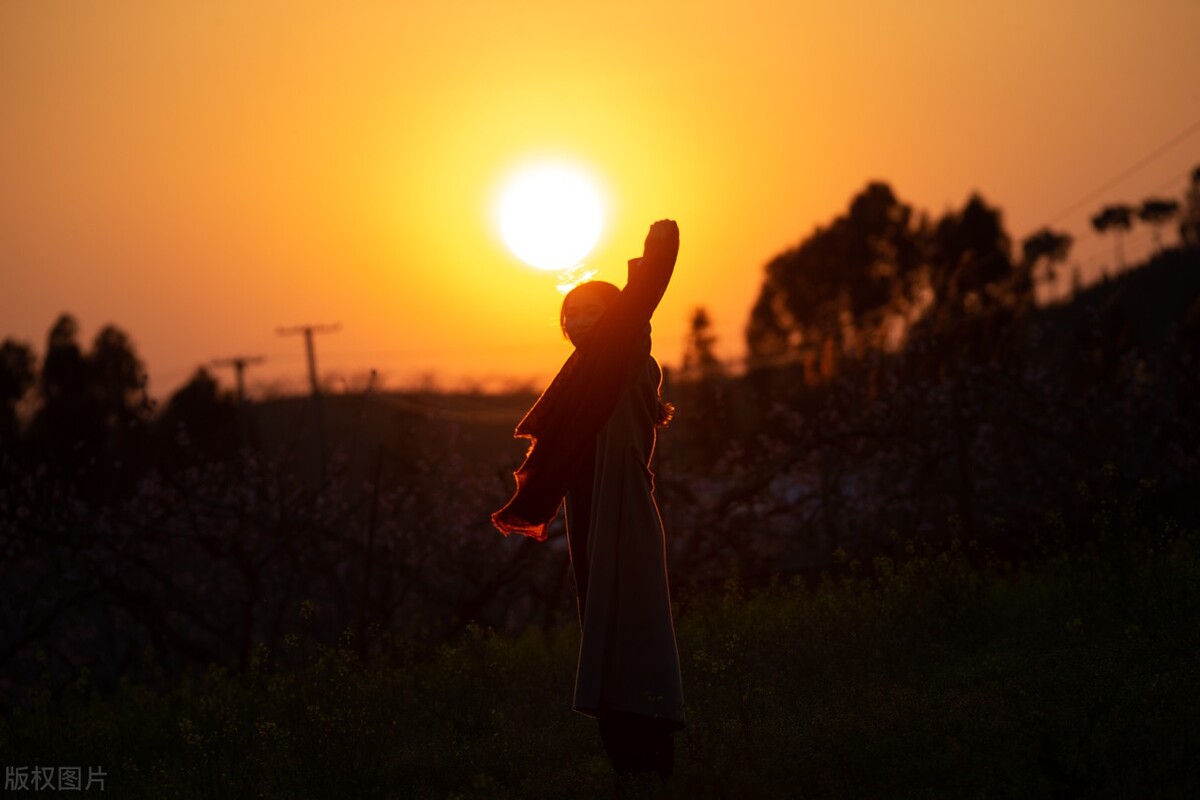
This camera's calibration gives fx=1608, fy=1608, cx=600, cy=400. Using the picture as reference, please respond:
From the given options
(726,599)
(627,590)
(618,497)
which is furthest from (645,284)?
(726,599)

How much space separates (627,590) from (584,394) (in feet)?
2.88

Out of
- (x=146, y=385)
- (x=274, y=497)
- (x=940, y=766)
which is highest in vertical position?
(x=146, y=385)

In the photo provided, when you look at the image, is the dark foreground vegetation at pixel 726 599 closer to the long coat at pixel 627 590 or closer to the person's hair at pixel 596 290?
the long coat at pixel 627 590

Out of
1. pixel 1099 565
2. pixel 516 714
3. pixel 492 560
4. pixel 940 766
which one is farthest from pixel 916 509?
pixel 940 766

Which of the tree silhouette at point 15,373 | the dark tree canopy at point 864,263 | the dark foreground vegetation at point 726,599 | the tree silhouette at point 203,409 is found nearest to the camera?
the dark foreground vegetation at point 726,599

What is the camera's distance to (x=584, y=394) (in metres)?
7.08

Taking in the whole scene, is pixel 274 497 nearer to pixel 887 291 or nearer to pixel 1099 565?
pixel 1099 565

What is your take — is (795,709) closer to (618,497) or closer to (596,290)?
(618,497)

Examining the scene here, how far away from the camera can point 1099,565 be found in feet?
36.4

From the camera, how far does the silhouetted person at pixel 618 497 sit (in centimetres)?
695

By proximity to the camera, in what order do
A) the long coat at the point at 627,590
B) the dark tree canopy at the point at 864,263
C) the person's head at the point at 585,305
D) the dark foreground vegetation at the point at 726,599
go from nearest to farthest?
1. the long coat at the point at 627,590
2. the person's head at the point at 585,305
3. the dark foreground vegetation at the point at 726,599
4. the dark tree canopy at the point at 864,263

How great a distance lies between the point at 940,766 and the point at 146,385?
12.1m

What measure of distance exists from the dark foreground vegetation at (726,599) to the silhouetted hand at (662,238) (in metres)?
2.27

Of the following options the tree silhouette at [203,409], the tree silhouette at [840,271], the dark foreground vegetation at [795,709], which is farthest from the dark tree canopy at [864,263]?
the dark foreground vegetation at [795,709]
